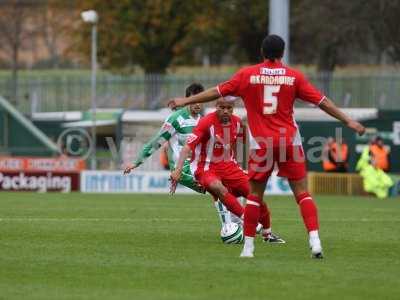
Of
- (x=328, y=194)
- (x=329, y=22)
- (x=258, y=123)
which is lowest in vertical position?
(x=328, y=194)

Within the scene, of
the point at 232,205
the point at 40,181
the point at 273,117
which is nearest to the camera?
the point at 273,117

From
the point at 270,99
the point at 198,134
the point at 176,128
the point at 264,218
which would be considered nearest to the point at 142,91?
the point at 176,128

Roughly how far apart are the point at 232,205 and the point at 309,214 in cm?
238

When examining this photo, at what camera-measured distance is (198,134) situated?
47.0 ft

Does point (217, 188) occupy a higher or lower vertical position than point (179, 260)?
higher

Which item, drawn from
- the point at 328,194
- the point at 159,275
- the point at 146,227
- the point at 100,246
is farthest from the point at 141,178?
the point at 159,275

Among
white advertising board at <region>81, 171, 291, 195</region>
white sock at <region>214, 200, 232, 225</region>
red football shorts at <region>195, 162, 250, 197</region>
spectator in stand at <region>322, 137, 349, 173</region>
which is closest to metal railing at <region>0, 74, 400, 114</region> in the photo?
Answer: spectator in stand at <region>322, 137, 349, 173</region>

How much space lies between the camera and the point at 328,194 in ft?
111

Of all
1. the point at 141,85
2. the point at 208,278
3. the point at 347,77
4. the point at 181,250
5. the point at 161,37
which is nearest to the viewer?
the point at 208,278

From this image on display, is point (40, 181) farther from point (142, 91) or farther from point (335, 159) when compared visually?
point (142, 91)

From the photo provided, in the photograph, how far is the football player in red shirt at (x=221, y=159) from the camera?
14305mm

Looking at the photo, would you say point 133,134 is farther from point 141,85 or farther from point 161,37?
point 161,37

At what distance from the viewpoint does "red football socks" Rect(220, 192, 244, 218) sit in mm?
14438

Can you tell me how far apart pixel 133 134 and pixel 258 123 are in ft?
102
